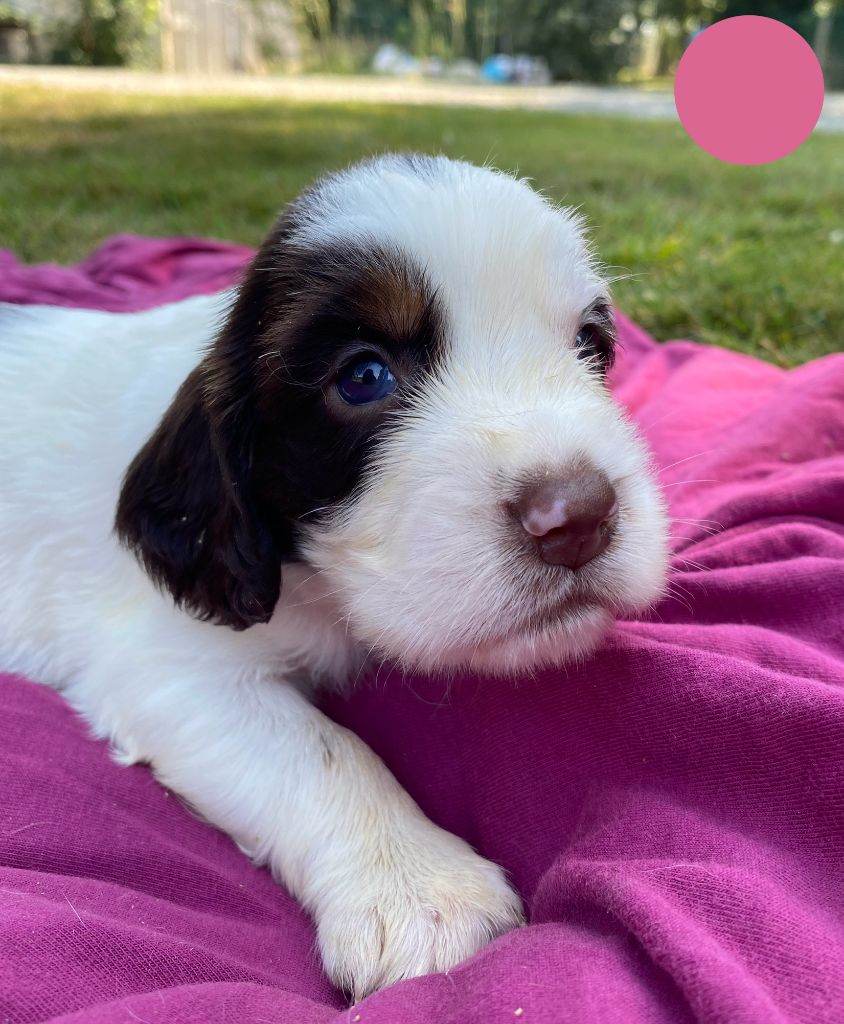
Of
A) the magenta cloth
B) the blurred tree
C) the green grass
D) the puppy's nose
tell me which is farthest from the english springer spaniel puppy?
the blurred tree

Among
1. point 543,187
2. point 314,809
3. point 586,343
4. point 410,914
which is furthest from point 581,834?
point 543,187

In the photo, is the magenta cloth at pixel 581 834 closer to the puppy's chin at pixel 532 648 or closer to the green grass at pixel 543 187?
the puppy's chin at pixel 532 648

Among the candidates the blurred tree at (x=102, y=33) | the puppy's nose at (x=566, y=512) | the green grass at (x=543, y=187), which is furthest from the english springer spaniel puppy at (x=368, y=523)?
the blurred tree at (x=102, y=33)

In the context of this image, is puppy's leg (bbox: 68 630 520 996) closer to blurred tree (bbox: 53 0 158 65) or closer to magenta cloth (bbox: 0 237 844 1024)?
magenta cloth (bbox: 0 237 844 1024)

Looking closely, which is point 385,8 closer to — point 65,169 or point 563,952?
point 65,169

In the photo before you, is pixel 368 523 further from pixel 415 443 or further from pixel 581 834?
pixel 581 834
